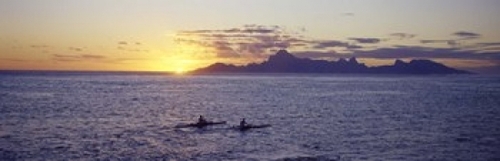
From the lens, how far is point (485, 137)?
2181 inches

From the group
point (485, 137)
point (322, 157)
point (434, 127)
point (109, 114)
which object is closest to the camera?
point (322, 157)

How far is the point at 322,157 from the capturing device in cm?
4422

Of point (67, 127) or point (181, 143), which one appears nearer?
point (181, 143)

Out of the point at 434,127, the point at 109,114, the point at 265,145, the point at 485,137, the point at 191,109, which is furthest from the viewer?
the point at 191,109

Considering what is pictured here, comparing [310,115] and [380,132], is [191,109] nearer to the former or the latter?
→ [310,115]

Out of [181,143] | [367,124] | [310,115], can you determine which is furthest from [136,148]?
[310,115]

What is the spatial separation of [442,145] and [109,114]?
46733mm

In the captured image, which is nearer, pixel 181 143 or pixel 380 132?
pixel 181 143

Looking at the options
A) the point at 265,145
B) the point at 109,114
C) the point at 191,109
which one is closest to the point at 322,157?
the point at 265,145

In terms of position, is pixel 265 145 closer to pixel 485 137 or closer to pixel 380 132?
pixel 380 132

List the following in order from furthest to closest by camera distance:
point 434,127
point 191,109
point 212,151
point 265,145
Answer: point 191,109
point 434,127
point 265,145
point 212,151

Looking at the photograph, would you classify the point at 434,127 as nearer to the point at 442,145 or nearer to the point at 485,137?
the point at 485,137

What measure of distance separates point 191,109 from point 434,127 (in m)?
43.0

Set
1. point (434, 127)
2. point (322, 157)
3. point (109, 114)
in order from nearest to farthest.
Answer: point (322, 157) → point (434, 127) → point (109, 114)
